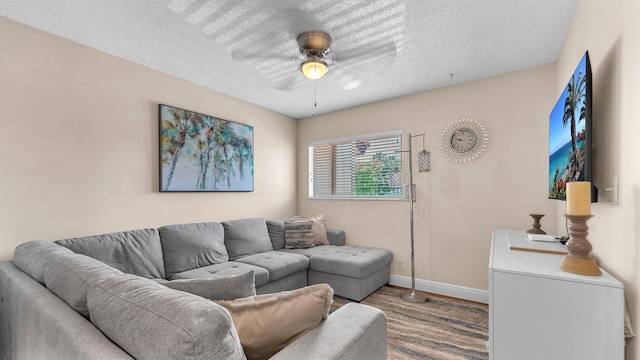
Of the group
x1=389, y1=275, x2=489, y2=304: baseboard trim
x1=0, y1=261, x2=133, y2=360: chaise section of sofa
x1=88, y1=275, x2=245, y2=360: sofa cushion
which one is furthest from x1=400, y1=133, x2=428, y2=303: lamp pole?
x1=0, y1=261, x2=133, y2=360: chaise section of sofa

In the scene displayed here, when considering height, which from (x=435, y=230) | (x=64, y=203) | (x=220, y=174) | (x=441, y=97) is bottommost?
(x=435, y=230)

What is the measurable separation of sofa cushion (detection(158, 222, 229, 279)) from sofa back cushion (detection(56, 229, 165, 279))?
0.07m

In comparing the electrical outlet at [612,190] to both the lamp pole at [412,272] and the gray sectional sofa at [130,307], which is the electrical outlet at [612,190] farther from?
the lamp pole at [412,272]

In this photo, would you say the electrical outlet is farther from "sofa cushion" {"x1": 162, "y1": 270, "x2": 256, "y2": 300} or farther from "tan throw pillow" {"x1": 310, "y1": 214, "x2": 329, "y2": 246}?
"tan throw pillow" {"x1": 310, "y1": 214, "x2": 329, "y2": 246}

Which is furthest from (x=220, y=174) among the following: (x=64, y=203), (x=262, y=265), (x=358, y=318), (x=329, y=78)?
(x=358, y=318)

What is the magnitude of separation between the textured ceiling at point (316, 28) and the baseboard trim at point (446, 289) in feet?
7.59

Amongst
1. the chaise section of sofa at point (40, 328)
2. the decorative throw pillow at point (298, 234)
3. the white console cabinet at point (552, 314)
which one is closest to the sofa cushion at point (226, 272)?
the decorative throw pillow at point (298, 234)

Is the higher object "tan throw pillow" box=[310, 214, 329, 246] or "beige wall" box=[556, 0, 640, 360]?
"beige wall" box=[556, 0, 640, 360]

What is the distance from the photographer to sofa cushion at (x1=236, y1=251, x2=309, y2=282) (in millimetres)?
2832

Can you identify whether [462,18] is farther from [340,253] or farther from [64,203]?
[64,203]

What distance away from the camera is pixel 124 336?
2.61ft

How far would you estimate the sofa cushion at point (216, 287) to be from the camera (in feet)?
3.53

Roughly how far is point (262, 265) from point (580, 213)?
2.48 m

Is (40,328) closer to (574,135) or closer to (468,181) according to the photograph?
(574,135)
